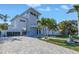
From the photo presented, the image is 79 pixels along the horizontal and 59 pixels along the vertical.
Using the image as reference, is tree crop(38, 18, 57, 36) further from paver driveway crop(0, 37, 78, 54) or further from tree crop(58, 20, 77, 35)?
paver driveway crop(0, 37, 78, 54)

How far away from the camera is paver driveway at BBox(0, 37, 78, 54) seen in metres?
9.88

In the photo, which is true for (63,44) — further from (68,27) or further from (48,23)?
(48,23)

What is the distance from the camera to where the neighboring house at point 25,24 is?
397 inches

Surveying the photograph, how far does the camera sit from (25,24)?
33.5ft

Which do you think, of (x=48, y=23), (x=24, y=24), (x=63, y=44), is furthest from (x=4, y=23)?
(x=63, y=44)

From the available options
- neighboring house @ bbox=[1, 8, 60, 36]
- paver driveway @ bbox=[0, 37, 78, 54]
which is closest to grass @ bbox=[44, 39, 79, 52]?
paver driveway @ bbox=[0, 37, 78, 54]

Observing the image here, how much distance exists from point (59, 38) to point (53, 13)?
Result: 27.4 inches

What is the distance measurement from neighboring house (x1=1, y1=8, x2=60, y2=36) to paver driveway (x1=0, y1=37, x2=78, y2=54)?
19 centimetres

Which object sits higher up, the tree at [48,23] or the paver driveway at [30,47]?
the tree at [48,23]

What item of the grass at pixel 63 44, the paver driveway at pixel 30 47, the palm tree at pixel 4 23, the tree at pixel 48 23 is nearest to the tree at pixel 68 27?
the tree at pixel 48 23

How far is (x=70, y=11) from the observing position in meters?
9.83

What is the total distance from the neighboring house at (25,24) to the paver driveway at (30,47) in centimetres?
19

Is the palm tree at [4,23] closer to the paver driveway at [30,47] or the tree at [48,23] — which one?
the paver driveway at [30,47]

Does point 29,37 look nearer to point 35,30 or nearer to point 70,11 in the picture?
point 35,30
